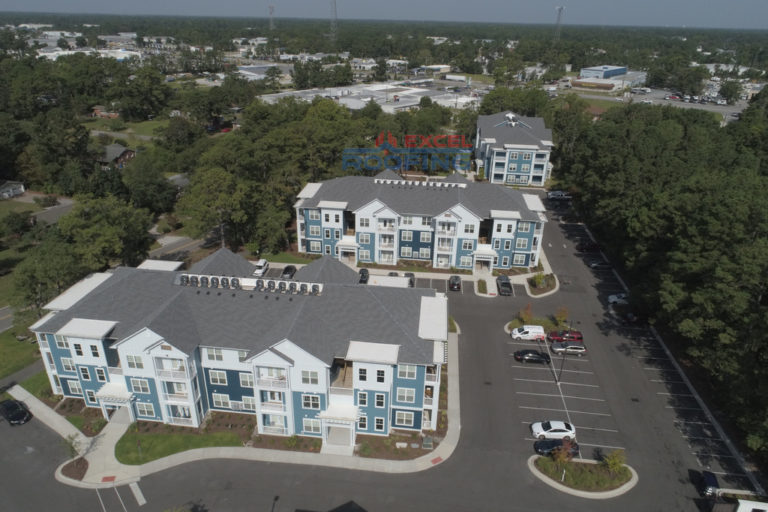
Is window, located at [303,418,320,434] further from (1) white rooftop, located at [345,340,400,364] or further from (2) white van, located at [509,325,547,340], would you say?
(2) white van, located at [509,325,547,340]

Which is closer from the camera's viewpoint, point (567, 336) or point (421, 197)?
point (567, 336)

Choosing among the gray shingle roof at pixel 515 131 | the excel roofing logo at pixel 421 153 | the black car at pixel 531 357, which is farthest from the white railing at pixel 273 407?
the gray shingle roof at pixel 515 131

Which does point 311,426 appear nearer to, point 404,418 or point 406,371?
point 404,418

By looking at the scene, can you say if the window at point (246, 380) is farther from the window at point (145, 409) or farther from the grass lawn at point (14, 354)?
the grass lawn at point (14, 354)

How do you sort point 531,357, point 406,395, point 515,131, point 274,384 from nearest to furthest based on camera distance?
point 274,384
point 406,395
point 531,357
point 515,131

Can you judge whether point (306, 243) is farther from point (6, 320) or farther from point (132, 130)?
point (132, 130)

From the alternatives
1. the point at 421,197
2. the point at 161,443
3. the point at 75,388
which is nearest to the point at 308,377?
the point at 161,443
